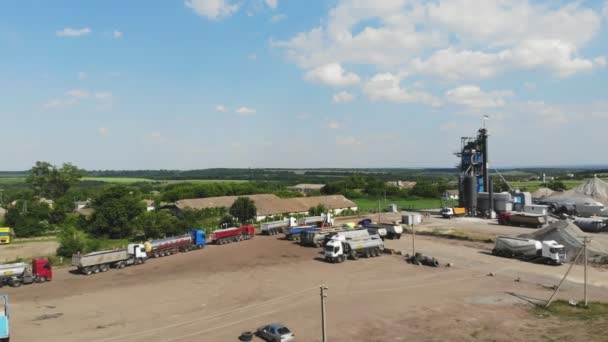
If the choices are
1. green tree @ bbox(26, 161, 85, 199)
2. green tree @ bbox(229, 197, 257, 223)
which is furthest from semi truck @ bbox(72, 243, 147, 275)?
green tree @ bbox(26, 161, 85, 199)

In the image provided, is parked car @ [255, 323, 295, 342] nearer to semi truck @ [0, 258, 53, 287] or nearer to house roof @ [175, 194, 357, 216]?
semi truck @ [0, 258, 53, 287]

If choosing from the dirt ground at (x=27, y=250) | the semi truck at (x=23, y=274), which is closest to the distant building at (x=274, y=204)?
the dirt ground at (x=27, y=250)

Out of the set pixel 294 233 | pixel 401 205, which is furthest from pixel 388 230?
pixel 401 205

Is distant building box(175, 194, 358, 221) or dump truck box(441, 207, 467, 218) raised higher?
distant building box(175, 194, 358, 221)

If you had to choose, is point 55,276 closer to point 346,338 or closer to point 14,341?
point 14,341

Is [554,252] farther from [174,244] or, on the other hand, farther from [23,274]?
[23,274]

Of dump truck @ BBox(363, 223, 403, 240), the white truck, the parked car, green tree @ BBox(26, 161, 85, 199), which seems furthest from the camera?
green tree @ BBox(26, 161, 85, 199)
